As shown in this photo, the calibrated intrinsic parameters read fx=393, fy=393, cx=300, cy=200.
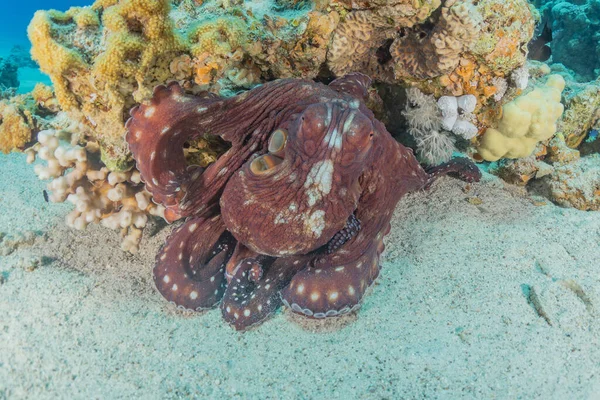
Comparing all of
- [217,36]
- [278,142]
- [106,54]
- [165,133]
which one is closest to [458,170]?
[278,142]

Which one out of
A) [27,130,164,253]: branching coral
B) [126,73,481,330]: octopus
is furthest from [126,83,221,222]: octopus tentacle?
[27,130,164,253]: branching coral

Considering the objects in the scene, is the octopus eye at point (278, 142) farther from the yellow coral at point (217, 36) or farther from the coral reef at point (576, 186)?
the coral reef at point (576, 186)

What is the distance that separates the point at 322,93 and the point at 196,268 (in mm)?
1897

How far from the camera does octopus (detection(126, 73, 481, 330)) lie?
271cm

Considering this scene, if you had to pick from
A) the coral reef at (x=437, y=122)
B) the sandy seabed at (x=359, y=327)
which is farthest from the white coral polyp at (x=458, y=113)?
the sandy seabed at (x=359, y=327)

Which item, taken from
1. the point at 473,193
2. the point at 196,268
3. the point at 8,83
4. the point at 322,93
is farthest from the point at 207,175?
the point at 8,83

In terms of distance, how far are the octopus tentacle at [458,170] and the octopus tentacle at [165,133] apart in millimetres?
2509

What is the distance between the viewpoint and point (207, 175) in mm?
3275

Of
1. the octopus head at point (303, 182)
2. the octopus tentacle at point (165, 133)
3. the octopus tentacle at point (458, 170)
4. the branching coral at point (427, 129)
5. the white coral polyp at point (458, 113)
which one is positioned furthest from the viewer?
the octopus tentacle at point (458, 170)

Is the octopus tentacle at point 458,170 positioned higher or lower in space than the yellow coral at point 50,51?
lower

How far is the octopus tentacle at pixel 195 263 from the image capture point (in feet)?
11.1

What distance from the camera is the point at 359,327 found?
322cm

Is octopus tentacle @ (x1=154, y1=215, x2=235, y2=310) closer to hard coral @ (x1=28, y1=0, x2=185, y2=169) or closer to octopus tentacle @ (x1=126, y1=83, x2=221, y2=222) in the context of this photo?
octopus tentacle @ (x1=126, y1=83, x2=221, y2=222)

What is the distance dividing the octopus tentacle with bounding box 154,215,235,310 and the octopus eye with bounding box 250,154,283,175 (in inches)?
37.5
